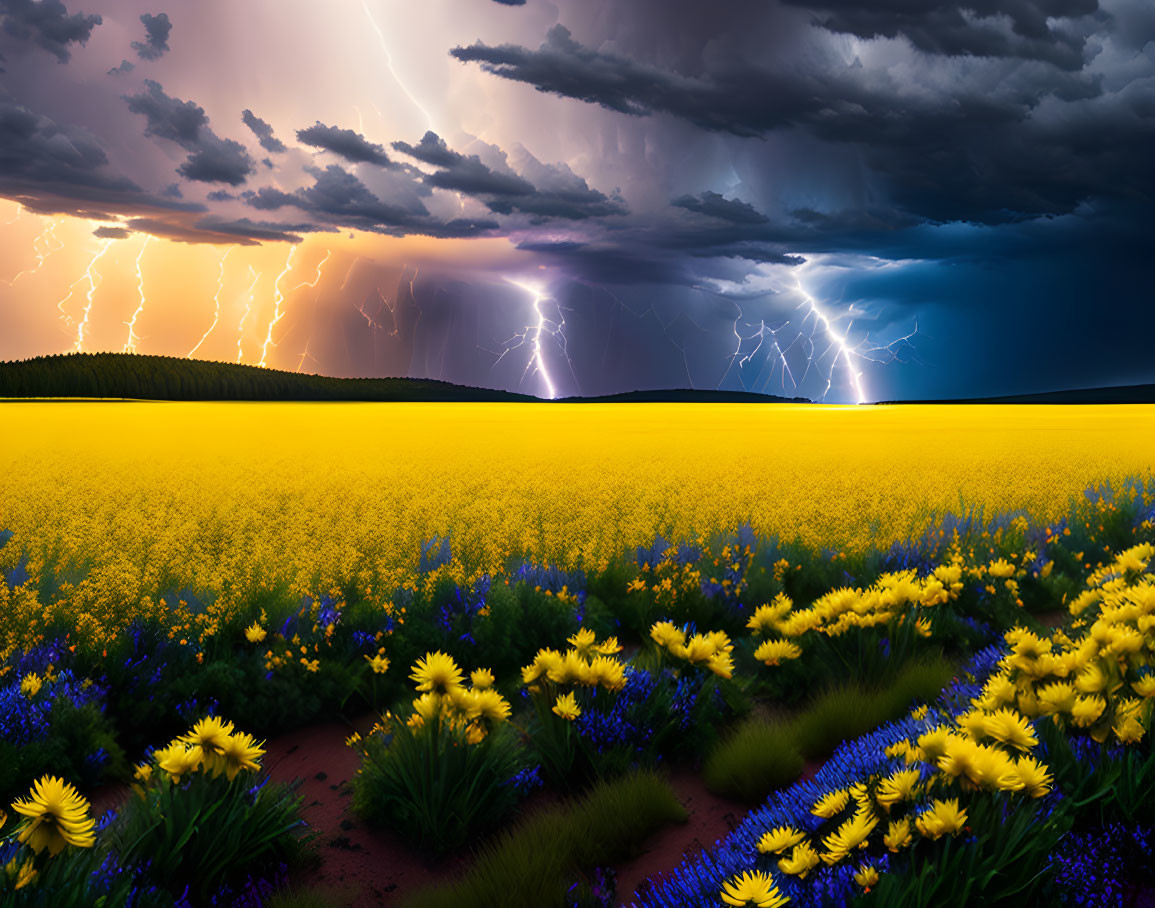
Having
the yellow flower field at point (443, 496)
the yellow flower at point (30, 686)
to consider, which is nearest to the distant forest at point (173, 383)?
the yellow flower field at point (443, 496)

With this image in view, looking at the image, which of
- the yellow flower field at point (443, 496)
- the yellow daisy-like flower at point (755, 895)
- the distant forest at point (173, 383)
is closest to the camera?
the yellow daisy-like flower at point (755, 895)

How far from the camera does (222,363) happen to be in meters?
82.5

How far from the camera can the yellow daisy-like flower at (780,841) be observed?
2.48 m

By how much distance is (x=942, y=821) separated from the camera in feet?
7.50

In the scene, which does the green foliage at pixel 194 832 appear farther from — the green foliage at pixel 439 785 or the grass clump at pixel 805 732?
the grass clump at pixel 805 732

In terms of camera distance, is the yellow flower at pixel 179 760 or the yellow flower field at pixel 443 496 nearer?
the yellow flower at pixel 179 760

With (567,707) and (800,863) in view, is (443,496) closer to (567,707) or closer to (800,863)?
(567,707)

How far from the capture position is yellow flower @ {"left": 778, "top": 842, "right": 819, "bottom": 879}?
2.31 metres

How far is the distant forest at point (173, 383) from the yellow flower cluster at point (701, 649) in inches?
2830

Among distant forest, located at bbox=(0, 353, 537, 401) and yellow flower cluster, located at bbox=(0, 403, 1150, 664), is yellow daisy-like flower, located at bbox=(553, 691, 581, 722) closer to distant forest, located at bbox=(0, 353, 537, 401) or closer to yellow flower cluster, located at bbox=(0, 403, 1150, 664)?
yellow flower cluster, located at bbox=(0, 403, 1150, 664)

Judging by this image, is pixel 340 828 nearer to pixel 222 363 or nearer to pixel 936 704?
pixel 936 704

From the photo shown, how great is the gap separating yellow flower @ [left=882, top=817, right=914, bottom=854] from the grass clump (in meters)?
1.61

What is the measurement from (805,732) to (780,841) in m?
1.99

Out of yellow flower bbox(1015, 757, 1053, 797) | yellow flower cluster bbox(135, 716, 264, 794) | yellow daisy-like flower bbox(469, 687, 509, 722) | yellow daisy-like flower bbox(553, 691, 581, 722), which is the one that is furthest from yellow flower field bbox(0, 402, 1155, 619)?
yellow flower bbox(1015, 757, 1053, 797)
